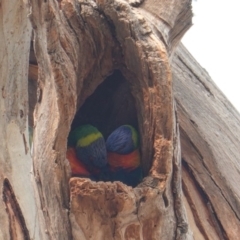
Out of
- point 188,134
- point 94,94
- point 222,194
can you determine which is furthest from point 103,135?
point 222,194

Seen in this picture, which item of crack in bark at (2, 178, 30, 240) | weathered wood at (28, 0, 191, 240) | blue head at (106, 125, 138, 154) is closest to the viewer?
weathered wood at (28, 0, 191, 240)

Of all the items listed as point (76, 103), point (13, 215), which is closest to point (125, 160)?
point (76, 103)

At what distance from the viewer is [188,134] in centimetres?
159

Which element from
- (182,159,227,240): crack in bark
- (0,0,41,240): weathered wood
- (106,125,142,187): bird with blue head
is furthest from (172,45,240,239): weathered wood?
(0,0,41,240): weathered wood

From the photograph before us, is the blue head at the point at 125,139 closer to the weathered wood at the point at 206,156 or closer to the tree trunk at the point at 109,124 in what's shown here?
the tree trunk at the point at 109,124

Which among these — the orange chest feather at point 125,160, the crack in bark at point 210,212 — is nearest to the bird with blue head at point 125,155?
the orange chest feather at point 125,160

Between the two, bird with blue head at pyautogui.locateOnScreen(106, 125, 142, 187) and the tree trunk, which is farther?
bird with blue head at pyautogui.locateOnScreen(106, 125, 142, 187)

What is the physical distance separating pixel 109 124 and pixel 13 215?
391 millimetres

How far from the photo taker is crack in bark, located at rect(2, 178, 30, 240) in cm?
148

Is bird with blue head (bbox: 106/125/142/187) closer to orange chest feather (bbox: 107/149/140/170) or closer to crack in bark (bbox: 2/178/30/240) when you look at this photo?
orange chest feather (bbox: 107/149/140/170)

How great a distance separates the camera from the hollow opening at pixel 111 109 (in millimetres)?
1418

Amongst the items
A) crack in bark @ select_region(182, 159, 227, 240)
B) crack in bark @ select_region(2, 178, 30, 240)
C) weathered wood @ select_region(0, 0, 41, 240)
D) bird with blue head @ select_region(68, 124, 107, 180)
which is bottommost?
crack in bark @ select_region(2, 178, 30, 240)

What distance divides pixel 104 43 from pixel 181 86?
467mm

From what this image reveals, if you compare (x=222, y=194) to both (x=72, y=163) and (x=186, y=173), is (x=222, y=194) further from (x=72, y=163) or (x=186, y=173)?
(x=72, y=163)
